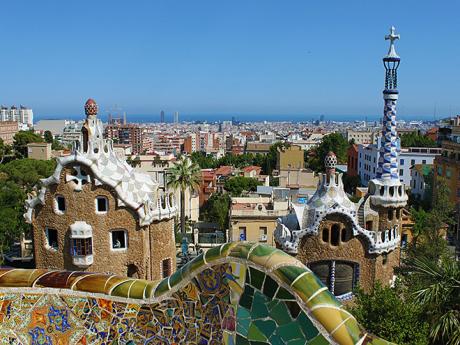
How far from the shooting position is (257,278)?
615 cm

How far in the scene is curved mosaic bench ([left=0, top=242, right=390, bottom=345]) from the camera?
5.75 m

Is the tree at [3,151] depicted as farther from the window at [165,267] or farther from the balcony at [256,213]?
the window at [165,267]

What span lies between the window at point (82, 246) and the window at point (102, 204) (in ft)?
3.37

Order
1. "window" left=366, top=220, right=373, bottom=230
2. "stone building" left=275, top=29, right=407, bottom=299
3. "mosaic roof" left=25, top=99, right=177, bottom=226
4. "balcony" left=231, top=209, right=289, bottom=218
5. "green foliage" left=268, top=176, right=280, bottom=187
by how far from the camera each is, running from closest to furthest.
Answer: "mosaic roof" left=25, top=99, right=177, bottom=226 < "stone building" left=275, top=29, right=407, bottom=299 < "window" left=366, top=220, right=373, bottom=230 < "balcony" left=231, top=209, right=289, bottom=218 < "green foliage" left=268, top=176, right=280, bottom=187

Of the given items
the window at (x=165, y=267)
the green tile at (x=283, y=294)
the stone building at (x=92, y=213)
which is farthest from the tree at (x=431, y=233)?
the green tile at (x=283, y=294)

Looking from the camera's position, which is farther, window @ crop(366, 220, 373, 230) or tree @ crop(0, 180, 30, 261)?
tree @ crop(0, 180, 30, 261)

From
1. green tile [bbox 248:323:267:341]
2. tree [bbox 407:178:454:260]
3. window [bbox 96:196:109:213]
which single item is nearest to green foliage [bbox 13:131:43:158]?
tree [bbox 407:178:454:260]

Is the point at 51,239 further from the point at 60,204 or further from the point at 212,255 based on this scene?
the point at 212,255

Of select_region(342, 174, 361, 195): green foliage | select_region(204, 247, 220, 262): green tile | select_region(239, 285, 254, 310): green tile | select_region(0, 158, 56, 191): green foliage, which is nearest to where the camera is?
select_region(239, 285, 254, 310): green tile

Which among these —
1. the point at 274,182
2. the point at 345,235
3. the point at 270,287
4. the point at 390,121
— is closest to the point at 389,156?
the point at 390,121

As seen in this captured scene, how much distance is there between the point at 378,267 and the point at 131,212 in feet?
30.2

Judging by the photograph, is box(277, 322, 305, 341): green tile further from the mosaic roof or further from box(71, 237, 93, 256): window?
box(71, 237, 93, 256): window

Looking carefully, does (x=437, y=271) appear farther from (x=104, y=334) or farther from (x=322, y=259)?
(x=104, y=334)

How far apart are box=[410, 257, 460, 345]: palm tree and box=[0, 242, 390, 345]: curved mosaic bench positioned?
598 cm
